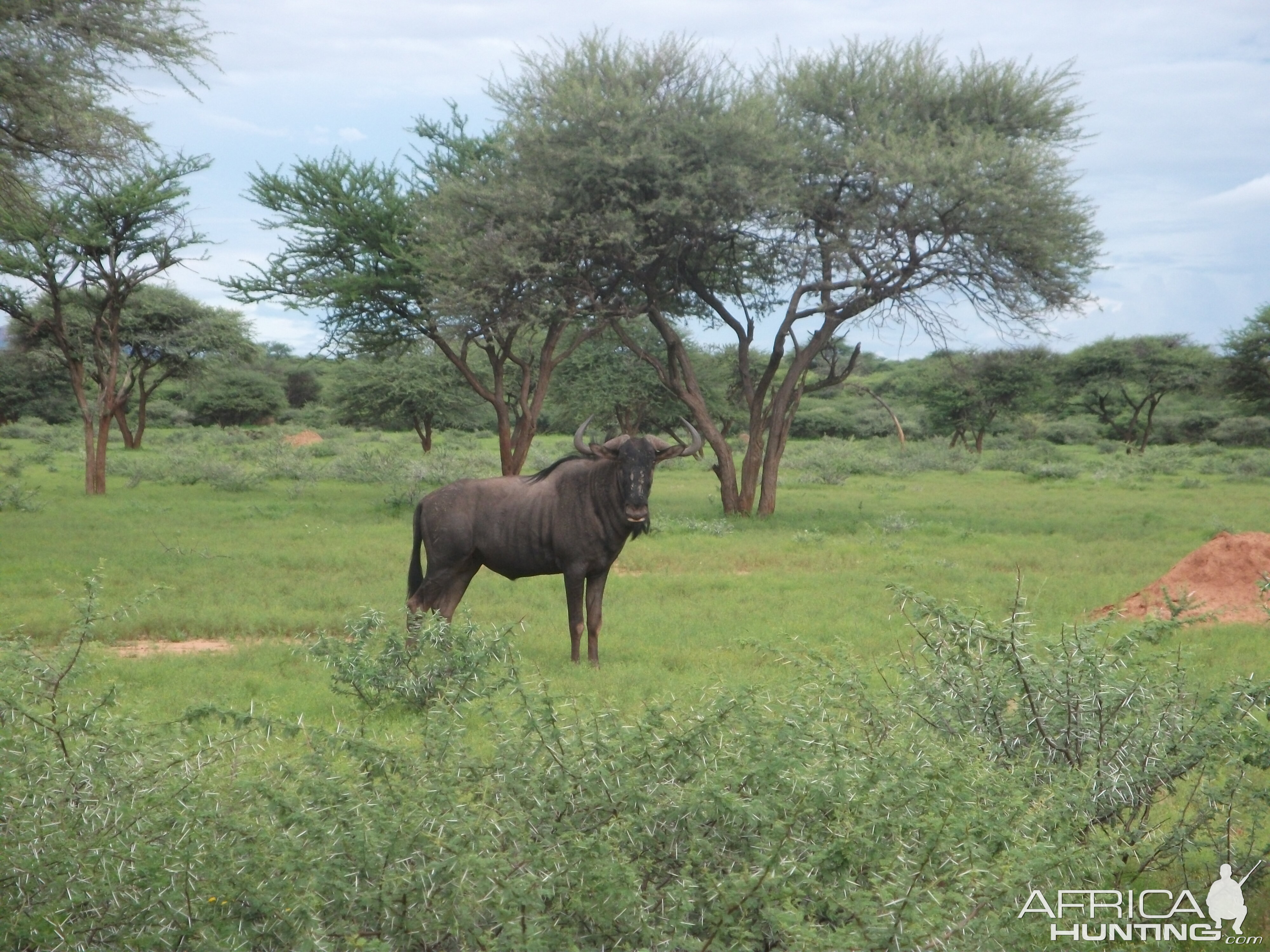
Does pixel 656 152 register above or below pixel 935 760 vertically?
above

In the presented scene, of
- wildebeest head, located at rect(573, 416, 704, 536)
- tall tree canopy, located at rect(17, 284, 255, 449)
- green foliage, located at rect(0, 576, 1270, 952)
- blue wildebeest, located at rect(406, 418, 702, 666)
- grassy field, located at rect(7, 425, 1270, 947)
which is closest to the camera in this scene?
green foliage, located at rect(0, 576, 1270, 952)

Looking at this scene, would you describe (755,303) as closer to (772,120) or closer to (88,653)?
(772,120)

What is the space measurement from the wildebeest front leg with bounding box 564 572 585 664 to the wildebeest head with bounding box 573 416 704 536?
59cm

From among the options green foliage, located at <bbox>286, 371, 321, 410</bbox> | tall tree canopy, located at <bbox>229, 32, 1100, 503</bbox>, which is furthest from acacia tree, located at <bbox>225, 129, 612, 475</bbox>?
green foliage, located at <bbox>286, 371, 321, 410</bbox>

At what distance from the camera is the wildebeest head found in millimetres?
8328

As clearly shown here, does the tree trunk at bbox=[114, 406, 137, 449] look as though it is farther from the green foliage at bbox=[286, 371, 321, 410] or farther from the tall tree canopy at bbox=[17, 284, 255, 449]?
the green foliage at bbox=[286, 371, 321, 410]

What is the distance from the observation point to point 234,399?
55.5 meters

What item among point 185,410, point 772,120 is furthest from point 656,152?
point 185,410

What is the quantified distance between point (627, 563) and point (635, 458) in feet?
19.1

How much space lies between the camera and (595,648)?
8.47 metres

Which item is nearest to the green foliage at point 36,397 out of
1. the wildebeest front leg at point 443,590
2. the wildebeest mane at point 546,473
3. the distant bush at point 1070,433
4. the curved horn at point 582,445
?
the distant bush at point 1070,433

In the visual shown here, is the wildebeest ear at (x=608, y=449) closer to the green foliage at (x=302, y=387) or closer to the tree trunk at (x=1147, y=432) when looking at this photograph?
the tree trunk at (x=1147, y=432)

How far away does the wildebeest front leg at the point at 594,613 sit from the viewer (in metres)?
8.46

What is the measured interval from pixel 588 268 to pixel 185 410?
42.8 metres
